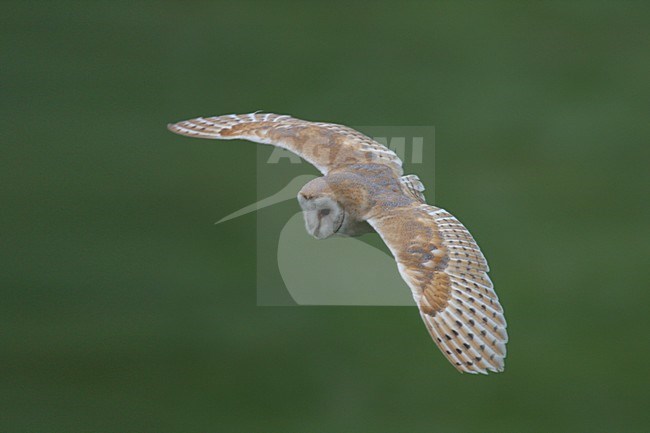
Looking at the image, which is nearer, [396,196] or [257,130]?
[396,196]

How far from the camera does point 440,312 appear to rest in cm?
170

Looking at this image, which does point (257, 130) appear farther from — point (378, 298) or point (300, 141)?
point (378, 298)

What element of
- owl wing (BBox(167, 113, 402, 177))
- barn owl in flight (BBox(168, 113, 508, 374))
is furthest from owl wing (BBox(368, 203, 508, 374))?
owl wing (BBox(167, 113, 402, 177))

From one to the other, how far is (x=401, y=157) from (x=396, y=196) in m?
0.15

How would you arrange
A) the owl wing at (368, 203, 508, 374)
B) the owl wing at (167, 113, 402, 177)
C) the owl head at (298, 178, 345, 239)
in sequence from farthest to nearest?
the owl wing at (167, 113, 402, 177) → the owl head at (298, 178, 345, 239) → the owl wing at (368, 203, 508, 374)

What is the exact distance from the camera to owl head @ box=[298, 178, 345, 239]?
185 cm

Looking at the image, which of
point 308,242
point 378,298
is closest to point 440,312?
point 378,298

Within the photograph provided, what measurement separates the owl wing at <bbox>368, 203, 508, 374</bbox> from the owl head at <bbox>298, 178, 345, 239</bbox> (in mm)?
72

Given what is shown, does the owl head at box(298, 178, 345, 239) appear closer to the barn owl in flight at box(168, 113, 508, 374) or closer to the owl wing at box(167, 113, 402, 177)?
the barn owl in flight at box(168, 113, 508, 374)

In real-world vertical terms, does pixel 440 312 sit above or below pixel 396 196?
below

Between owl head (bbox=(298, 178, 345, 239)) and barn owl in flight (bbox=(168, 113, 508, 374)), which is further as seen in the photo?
owl head (bbox=(298, 178, 345, 239))

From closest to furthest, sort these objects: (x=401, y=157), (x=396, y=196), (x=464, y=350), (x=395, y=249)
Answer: (x=464, y=350) < (x=395, y=249) < (x=396, y=196) < (x=401, y=157)

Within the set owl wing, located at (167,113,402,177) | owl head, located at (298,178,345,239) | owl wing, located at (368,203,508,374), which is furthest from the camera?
owl wing, located at (167,113,402,177)

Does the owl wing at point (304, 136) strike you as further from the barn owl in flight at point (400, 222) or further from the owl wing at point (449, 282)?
the owl wing at point (449, 282)
